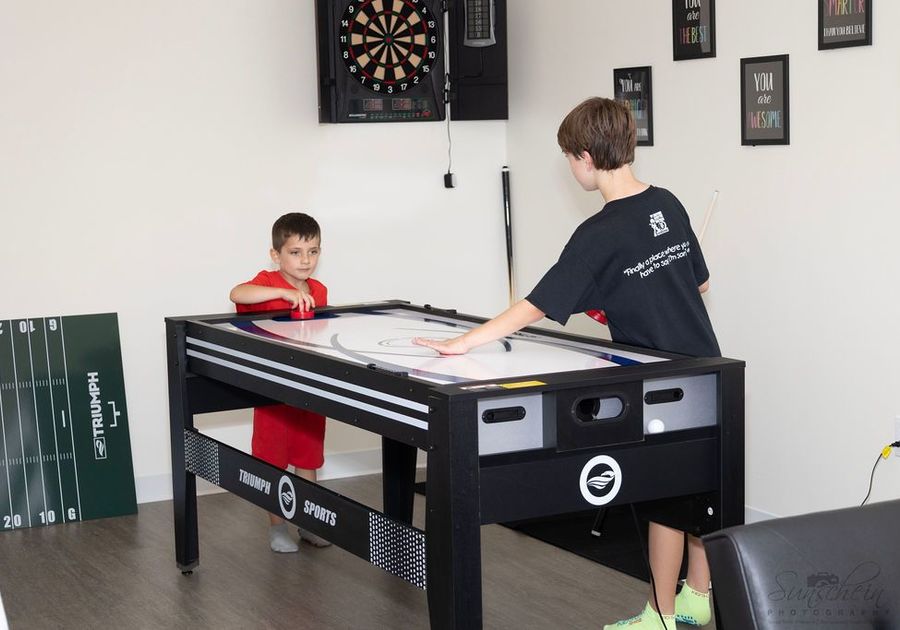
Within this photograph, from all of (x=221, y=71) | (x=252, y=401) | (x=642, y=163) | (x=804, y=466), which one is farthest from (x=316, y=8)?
(x=804, y=466)

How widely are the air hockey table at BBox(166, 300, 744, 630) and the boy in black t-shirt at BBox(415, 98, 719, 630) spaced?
0.09 meters

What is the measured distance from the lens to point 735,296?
160 inches

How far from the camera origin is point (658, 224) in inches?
115

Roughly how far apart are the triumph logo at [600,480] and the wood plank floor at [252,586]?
847 millimetres

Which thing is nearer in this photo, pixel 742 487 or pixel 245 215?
pixel 742 487

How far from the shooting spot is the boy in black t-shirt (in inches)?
112

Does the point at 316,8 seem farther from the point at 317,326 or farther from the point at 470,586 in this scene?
the point at 470,586

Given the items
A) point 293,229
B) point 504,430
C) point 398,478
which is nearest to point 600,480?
point 504,430

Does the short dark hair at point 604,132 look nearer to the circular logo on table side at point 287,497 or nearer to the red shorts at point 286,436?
the circular logo on table side at point 287,497

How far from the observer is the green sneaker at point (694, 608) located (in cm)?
321

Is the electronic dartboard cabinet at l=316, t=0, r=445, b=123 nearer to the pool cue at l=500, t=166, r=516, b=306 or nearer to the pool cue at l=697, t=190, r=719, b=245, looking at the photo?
the pool cue at l=500, t=166, r=516, b=306

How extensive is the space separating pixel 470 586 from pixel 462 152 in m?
3.01

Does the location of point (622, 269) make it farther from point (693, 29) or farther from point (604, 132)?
point (693, 29)

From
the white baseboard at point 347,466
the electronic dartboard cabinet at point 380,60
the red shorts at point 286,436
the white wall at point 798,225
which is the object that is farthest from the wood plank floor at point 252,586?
the electronic dartboard cabinet at point 380,60
